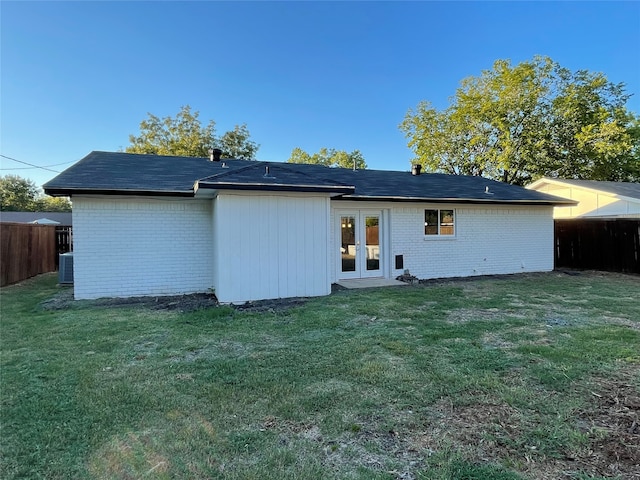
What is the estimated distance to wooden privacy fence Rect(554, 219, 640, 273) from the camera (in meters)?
12.1

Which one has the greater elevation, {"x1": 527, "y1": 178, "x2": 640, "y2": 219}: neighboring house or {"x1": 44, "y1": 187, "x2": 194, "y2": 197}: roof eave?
{"x1": 527, "y1": 178, "x2": 640, "y2": 219}: neighboring house

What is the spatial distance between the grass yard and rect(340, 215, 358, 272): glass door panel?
438cm

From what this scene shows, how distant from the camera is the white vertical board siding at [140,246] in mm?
8203

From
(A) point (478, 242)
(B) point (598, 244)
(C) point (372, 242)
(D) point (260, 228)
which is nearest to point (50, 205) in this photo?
(C) point (372, 242)

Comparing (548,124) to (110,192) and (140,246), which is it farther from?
(110,192)

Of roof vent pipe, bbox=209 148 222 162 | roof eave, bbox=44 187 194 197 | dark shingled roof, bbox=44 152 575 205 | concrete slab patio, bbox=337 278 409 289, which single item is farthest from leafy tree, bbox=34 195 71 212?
concrete slab patio, bbox=337 278 409 289

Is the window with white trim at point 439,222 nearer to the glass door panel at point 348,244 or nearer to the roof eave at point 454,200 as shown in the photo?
the roof eave at point 454,200

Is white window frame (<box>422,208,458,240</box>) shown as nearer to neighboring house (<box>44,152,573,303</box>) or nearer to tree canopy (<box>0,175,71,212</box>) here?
neighboring house (<box>44,152,573,303</box>)

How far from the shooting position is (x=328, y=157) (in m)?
49.8

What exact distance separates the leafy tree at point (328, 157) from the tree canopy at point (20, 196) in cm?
2807

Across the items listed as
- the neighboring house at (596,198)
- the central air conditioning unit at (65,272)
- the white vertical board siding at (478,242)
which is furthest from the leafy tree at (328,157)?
the central air conditioning unit at (65,272)

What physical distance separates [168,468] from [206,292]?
7052 mm

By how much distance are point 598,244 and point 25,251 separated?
19.8 meters

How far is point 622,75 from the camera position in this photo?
78.7 feet
